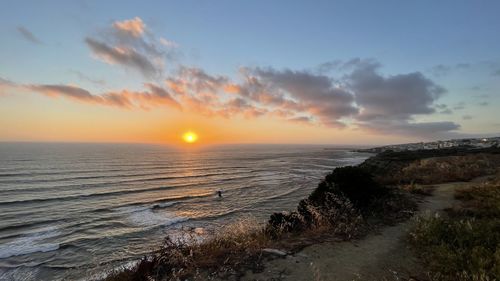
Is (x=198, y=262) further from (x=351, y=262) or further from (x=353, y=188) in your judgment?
(x=353, y=188)

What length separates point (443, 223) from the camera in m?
8.53

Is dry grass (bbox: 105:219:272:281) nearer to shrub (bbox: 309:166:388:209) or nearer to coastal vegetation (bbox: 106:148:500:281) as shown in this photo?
coastal vegetation (bbox: 106:148:500:281)

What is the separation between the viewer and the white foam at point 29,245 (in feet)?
59.0

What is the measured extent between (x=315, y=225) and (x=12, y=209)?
103ft

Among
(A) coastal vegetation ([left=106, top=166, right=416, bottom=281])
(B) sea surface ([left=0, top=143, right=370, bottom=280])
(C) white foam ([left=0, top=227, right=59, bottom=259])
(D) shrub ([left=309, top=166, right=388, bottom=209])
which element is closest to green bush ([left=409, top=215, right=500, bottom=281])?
(A) coastal vegetation ([left=106, top=166, right=416, bottom=281])

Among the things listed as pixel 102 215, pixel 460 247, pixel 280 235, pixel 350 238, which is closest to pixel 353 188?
pixel 350 238

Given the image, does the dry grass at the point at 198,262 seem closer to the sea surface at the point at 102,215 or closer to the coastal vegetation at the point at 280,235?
the coastal vegetation at the point at 280,235

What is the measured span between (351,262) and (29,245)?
20917 millimetres

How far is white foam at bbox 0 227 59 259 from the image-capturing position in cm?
1797

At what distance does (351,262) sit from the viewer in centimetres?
698

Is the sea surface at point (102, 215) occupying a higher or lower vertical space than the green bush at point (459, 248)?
lower

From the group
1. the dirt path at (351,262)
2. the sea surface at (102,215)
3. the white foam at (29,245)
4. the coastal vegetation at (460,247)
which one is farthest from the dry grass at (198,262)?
the white foam at (29,245)

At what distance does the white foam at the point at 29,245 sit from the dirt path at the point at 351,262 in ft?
57.9

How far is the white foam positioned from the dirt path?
57.9 ft
